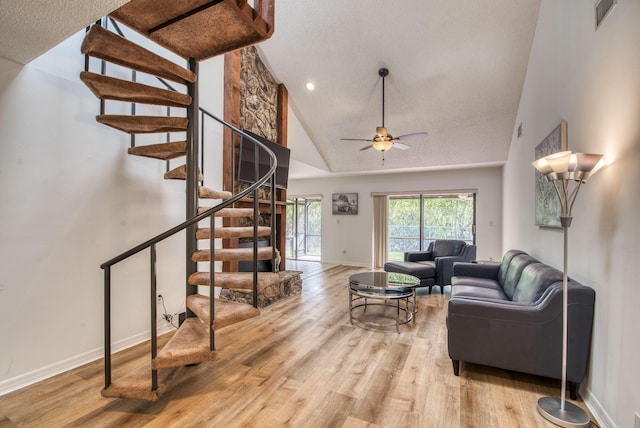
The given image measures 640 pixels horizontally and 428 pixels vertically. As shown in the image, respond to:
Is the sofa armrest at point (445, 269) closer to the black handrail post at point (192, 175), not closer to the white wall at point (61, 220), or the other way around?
the black handrail post at point (192, 175)

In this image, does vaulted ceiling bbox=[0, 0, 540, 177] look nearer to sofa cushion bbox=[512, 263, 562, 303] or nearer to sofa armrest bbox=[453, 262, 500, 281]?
sofa armrest bbox=[453, 262, 500, 281]

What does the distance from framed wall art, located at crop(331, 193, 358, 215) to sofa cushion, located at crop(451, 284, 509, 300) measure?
4.58m

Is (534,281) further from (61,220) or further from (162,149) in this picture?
(61,220)

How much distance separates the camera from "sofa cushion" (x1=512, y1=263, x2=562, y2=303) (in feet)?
7.77

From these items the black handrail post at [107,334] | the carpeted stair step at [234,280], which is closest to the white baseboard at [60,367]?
the black handrail post at [107,334]

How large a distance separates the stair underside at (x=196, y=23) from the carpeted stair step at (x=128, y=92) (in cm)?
42

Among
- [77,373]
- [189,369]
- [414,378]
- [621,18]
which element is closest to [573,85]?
[621,18]

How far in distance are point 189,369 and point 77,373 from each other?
2.91 ft

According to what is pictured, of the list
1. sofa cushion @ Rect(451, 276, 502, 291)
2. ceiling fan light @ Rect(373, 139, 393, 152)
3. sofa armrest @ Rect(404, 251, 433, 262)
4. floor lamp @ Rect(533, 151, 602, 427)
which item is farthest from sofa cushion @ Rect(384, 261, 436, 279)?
floor lamp @ Rect(533, 151, 602, 427)

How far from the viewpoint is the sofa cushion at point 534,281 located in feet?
7.77

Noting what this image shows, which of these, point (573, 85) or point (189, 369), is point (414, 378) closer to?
point (189, 369)

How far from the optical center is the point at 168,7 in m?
2.00

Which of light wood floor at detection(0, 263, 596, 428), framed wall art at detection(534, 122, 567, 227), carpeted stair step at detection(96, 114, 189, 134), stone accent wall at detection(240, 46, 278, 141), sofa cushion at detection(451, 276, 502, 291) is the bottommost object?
light wood floor at detection(0, 263, 596, 428)

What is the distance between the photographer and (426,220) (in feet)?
24.1
